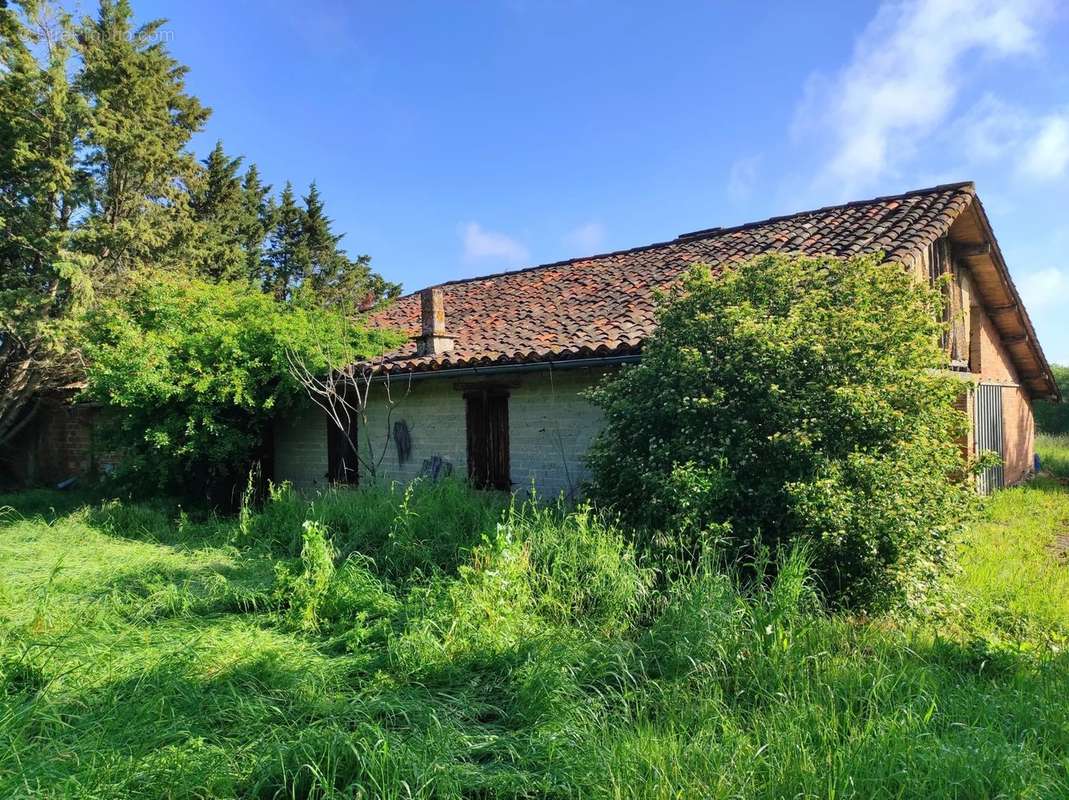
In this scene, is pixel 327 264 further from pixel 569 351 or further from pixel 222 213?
pixel 569 351

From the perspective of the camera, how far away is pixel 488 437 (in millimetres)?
9867

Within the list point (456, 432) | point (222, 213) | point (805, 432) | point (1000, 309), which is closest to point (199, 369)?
point (456, 432)

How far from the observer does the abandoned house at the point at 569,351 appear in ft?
29.2

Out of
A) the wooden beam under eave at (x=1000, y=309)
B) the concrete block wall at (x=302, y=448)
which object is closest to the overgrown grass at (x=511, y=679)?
the concrete block wall at (x=302, y=448)

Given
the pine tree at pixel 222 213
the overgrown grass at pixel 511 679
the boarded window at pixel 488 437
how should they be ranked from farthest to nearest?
1. the pine tree at pixel 222 213
2. the boarded window at pixel 488 437
3. the overgrown grass at pixel 511 679

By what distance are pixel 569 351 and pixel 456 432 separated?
110 inches

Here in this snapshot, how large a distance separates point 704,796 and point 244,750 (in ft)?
6.95

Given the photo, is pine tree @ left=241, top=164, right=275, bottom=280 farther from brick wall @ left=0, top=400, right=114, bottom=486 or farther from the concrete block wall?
the concrete block wall

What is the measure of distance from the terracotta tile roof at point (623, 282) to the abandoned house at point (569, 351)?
0.04 metres

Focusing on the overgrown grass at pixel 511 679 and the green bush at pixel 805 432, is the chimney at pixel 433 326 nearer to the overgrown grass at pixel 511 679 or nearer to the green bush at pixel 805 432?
the overgrown grass at pixel 511 679

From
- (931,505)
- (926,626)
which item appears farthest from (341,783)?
(931,505)

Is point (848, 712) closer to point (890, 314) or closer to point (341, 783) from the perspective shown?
point (341, 783)

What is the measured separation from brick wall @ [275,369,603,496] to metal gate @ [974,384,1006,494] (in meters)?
7.89

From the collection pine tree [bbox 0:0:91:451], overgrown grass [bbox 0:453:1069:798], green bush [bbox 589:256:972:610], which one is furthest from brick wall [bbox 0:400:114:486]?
green bush [bbox 589:256:972:610]
